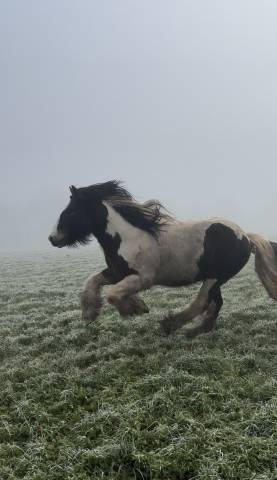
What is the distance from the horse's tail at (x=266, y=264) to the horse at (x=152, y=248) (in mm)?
21

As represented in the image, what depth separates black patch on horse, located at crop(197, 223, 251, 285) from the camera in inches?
367

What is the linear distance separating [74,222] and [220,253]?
2991 millimetres

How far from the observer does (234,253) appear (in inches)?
372

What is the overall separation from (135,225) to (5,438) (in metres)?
4.73

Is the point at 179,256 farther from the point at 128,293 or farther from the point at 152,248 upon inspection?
the point at 128,293

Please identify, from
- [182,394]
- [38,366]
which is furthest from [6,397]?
[182,394]

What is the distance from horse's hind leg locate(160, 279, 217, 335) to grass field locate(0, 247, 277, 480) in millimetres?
234

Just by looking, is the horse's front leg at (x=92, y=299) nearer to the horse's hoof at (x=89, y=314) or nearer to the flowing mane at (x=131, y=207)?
the horse's hoof at (x=89, y=314)

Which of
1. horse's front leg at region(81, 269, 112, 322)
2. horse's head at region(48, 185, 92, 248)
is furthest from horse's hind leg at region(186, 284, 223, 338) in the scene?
horse's head at region(48, 185, 92, 248)

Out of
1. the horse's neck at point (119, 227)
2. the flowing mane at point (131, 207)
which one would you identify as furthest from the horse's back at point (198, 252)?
the horse's neck at point (119, 227)

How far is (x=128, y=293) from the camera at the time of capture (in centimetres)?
859

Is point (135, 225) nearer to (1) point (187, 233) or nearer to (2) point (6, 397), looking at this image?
(1) point (187, 233)

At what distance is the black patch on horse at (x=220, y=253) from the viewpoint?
367 inches

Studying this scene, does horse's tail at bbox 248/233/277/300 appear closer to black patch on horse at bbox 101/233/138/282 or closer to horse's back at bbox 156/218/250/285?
horse's back at bbox 156/218/250/285
